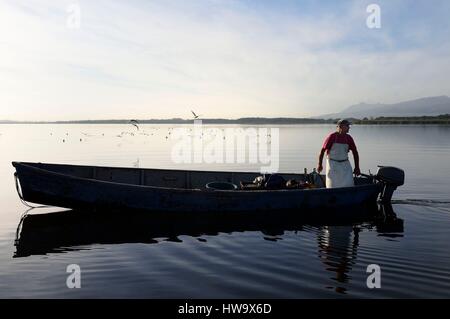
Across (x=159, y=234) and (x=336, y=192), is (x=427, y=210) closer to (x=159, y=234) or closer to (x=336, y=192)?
(x=336, y=192)

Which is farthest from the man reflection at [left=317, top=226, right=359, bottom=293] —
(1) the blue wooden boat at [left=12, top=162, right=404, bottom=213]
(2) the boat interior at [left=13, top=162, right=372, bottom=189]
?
(2) the boat interior at [left=13, top=162, right=372, bottom=189]

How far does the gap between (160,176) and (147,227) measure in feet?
15.0

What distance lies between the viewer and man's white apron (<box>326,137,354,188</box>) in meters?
13.1

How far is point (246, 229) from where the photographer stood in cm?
1226

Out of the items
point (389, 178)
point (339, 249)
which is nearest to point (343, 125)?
point (389, 178)

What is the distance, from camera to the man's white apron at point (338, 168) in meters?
13.1

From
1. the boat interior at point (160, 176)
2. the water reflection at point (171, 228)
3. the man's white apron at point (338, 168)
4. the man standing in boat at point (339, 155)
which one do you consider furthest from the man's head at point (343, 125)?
the boat interior at point (160, 176)

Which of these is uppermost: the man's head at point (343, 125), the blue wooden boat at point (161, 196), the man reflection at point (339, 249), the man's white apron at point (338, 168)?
Answer: the man's head at point (343, 125)

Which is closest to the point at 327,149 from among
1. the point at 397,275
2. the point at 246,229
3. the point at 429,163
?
the point at 246,229

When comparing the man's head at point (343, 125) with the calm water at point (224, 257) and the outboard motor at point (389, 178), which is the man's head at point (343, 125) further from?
the outboard motor at point (389, 178)

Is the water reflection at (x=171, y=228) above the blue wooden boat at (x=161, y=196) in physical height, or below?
below

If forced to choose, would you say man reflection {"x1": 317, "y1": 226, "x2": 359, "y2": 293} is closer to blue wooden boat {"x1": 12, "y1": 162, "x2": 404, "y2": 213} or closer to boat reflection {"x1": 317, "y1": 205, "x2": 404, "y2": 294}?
boat reflection {"x1": 317, "y1": 205, "x2": 404, "y2": 294}

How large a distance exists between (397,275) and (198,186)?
10.2 meters

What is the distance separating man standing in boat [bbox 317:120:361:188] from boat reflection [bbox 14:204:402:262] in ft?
4.07
